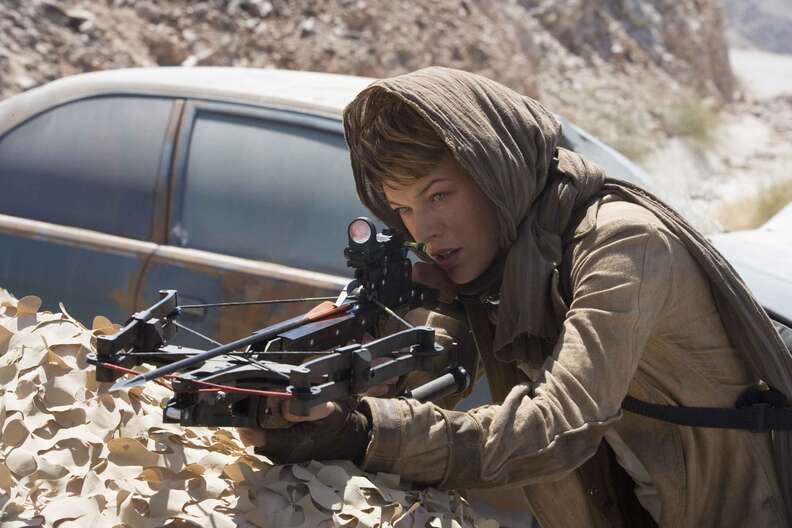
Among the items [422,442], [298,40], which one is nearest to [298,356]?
[422,442]

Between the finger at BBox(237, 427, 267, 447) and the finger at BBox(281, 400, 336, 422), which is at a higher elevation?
the finger at BBox(281, 400, 336, 422)

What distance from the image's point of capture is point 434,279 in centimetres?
254

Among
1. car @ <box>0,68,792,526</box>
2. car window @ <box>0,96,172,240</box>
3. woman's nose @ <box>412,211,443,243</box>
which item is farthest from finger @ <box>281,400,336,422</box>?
car window @ <box>0,96,172,240</box>

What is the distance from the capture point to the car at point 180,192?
3822 millimetres

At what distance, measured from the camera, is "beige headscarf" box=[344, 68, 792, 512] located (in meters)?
2.32

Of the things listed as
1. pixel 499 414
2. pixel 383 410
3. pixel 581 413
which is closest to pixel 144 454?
pixel 383 410

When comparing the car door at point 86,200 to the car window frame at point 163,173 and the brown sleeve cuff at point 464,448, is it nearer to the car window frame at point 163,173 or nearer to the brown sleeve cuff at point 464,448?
the car window frame at point 163,173

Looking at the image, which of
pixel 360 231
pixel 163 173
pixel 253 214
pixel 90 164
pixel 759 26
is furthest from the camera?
pixel 759 26

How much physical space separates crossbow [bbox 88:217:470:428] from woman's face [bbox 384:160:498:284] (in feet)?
0.24

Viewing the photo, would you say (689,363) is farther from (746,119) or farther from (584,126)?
(746,119)

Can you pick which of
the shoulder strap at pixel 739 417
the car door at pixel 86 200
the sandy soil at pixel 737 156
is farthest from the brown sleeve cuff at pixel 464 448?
the sandy soil at pixel 737 156

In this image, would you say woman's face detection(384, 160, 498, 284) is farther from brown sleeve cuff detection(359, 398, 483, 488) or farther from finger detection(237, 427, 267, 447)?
finger detection(237, 427, 267, 447)

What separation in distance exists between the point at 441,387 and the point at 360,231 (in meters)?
0.38

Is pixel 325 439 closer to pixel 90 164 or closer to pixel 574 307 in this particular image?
pixel 574 307
